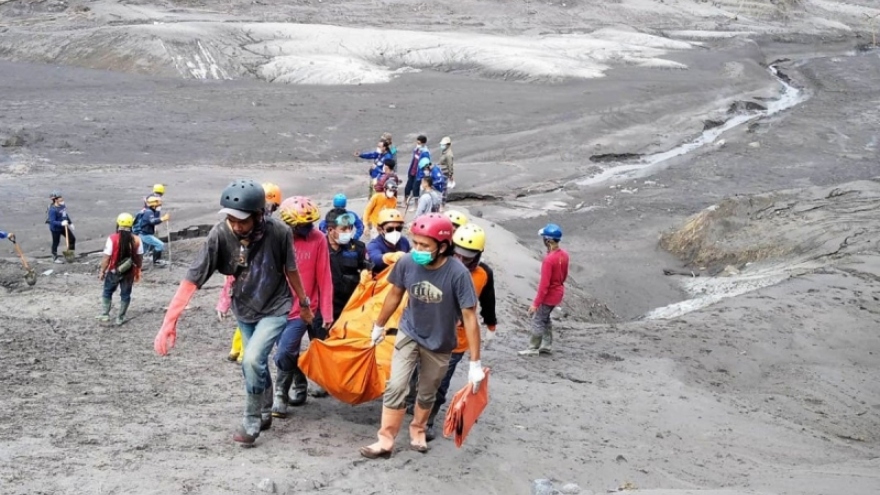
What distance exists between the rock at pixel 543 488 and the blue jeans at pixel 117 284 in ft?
21.8

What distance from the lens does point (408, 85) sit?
35.2m

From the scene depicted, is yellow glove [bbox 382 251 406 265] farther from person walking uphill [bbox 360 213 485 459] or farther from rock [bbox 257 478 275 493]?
rock [bbox 257 478 275 493]

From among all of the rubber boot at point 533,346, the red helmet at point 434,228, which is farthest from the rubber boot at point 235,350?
the red helmet at point 434,228

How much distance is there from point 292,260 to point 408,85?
28920 mm

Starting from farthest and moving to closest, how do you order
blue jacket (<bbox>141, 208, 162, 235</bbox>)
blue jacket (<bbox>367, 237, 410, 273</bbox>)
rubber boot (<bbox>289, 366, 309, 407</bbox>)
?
blue jacket (<bbox>141, 208, 162, 235</bbox>), blue jacket (<bbox>367, 237, 410, 273</bbox>), rubber boot (<bbox>289, 366, 309, 407</bbox>)

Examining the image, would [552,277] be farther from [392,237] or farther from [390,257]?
[390,257]

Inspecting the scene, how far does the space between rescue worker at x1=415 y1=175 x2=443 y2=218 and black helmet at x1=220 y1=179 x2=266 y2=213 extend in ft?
27.9

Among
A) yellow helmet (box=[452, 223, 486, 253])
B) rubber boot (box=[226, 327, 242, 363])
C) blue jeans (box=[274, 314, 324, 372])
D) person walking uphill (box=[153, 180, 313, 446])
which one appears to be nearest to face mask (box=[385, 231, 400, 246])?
yellow helmet (box=[452, 223, 486, 253])

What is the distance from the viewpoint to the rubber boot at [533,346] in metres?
11.2

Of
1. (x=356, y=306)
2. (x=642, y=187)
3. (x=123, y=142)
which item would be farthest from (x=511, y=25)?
(x=356, y=306)

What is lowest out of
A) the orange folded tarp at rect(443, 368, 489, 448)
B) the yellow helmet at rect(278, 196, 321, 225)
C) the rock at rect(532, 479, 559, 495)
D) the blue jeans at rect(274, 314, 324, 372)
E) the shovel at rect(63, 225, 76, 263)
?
the shovel at rect(63, 225, 76, 263)

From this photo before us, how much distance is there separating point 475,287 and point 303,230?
138cm

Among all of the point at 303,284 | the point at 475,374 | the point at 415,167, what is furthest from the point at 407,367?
the point at 415,167

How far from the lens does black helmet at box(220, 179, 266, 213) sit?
642 centimetres
